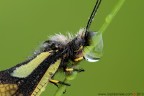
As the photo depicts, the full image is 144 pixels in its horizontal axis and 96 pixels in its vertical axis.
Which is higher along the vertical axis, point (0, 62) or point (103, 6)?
point (103, 6)

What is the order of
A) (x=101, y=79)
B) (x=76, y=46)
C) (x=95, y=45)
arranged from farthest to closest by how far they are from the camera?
(x=101, y=79), (x=76, y=46), (x=95, y=45)

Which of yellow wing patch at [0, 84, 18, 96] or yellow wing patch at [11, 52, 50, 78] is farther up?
yellow wing patch at [11, 52, 50, 78]

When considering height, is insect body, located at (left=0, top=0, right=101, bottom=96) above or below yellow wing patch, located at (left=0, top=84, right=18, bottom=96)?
above

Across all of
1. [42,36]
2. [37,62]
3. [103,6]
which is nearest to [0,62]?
[42,36]

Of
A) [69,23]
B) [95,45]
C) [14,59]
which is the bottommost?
[95,45]

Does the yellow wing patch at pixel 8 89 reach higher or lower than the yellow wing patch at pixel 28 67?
lower

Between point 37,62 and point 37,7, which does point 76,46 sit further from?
point 37,7
